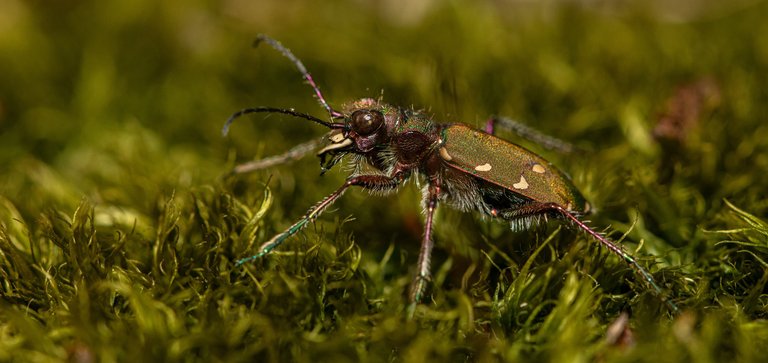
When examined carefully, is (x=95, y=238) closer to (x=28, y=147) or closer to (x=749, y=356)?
(x=28, y=147)

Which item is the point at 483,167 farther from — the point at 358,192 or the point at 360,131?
the point at 358,192

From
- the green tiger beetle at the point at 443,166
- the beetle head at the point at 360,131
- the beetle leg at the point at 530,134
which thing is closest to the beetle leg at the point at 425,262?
the green tiger beetle at the point at 443,166

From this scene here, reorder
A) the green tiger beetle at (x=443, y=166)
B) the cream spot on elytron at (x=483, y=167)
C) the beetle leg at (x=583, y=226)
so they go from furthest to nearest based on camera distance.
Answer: the cream spot on elytron at (x=483, y=167)
the green tiger beetle at (x=443, y=166)
the beetle leg at (x=583, y=226)

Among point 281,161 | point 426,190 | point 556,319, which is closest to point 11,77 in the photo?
point 281,161

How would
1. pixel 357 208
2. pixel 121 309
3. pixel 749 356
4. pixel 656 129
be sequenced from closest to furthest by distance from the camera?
pixel 749 356, pixel 121 309, pixel 357 208, pixel 656 129

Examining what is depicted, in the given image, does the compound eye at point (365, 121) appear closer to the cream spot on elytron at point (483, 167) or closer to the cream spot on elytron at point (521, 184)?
the cream spot on elytron at point (483, 167)

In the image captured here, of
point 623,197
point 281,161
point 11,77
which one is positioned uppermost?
point 11,77
